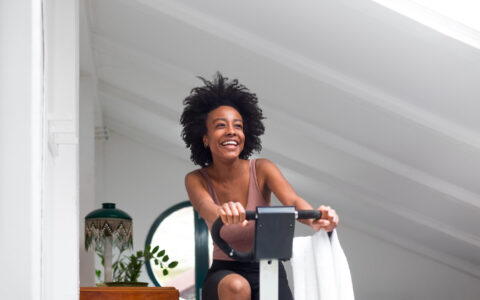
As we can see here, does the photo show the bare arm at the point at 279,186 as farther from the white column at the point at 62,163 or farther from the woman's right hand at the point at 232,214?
the white column at the point at 62,163

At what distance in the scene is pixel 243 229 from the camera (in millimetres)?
2072

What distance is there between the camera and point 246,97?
7.59 feet

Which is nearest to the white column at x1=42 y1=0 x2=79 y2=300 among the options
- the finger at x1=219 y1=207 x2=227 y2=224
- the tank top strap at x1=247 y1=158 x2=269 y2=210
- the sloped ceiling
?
the tank top strap at x1=247 y1=158 x2=269 y2=210

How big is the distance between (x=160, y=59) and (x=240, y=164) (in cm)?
245

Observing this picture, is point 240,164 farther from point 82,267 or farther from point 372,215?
point 372,215

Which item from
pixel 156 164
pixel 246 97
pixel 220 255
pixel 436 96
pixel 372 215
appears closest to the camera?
pixel 220 255

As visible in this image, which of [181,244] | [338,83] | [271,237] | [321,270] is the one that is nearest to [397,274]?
[181,244]

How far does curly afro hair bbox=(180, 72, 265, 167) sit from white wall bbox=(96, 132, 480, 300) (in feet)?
16.8

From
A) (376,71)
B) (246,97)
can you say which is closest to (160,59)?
(376,71)

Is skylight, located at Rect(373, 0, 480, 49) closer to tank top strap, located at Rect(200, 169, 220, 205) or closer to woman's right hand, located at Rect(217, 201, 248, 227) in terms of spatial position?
tank top strap, located at Rect(200, 169, 220, 205)

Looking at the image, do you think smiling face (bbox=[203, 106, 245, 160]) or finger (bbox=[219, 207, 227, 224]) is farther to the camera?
smiling face (bbox=[203, 106, 245, 160])

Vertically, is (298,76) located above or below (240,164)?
above

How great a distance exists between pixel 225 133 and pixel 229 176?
0.50 ft

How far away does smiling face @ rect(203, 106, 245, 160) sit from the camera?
2195 mm
